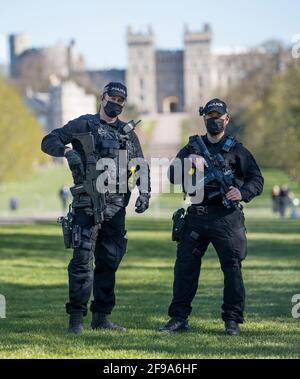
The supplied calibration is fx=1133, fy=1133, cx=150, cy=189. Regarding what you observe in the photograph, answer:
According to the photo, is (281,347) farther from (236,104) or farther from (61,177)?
(236,104)

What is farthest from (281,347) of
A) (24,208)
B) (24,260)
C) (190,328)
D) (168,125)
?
(168,125)

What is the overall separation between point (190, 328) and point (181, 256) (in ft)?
2.19

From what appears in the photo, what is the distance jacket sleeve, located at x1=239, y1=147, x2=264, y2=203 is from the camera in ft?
32.3

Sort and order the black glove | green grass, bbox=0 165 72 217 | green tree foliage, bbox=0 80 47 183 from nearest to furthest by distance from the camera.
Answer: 1. the black glove
2. green tree foliage, bbox=0 80 47 183
3. green grass, bbox=0 165 72 217

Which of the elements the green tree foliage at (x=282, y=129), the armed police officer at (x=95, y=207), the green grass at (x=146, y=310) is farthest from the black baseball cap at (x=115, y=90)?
the green tree foliage at (x=282, y=129)

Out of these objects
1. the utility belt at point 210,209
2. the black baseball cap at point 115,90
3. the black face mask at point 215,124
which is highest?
the black baseball cap at point 115,90

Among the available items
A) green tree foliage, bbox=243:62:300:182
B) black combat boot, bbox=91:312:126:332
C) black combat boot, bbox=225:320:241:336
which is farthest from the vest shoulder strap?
green tree foliage, bbox=243:62:300:182

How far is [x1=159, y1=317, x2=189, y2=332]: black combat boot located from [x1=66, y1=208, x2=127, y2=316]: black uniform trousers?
55cm

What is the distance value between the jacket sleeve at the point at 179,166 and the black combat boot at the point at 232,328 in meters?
1.30

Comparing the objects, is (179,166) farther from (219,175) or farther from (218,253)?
(218,253)

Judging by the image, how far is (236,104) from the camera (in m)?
112

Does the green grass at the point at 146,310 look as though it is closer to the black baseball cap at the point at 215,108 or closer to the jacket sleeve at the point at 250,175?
the jacket sleeve at the point at 250,175

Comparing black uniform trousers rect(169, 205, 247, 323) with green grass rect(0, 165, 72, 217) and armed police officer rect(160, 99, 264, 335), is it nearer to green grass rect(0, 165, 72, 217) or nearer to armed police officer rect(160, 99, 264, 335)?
armed police officer rect(160, 99, 264, 335)

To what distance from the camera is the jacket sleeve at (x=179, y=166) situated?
32.6ft
